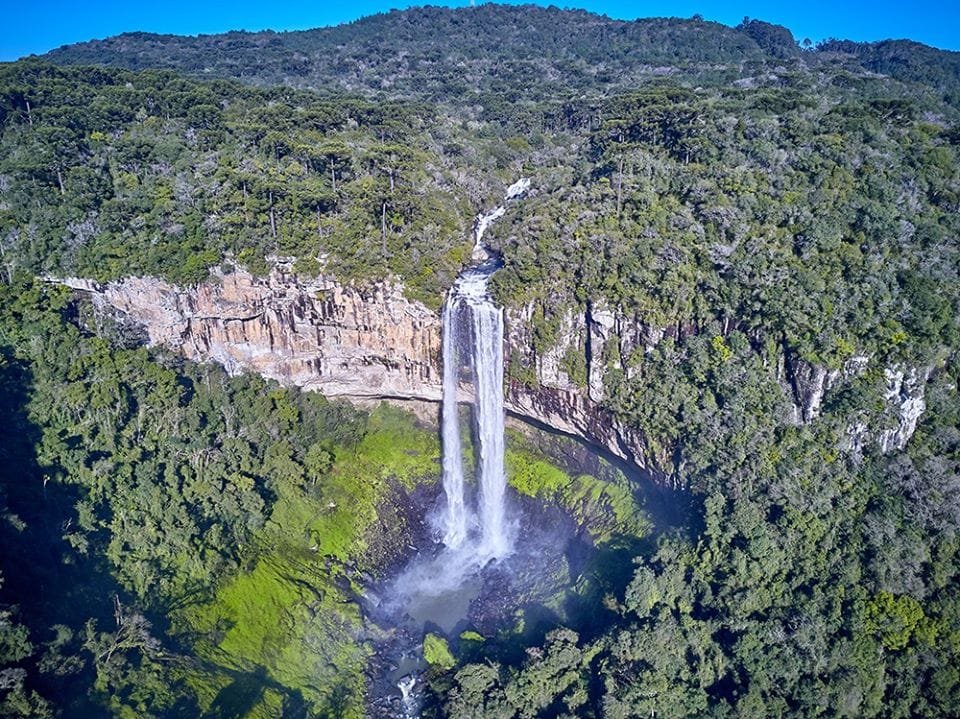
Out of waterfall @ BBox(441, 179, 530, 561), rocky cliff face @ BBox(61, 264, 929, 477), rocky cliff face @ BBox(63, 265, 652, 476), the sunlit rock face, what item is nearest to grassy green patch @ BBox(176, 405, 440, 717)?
waterfall @ BBox(441, 179, 530, 561)

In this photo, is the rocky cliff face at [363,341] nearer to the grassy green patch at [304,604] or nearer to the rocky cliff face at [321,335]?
the rocky cliff face at [321,335]

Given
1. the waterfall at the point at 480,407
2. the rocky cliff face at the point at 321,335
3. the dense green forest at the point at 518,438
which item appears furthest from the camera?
the waterfall at the point at 480,407

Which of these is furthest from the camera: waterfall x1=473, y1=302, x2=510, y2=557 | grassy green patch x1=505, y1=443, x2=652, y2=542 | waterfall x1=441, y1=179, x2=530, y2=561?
waterfall x1=441, y1=179, x2=530, y2=561

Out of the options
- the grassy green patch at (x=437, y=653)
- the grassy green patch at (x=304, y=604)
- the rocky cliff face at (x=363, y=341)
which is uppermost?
the rocky cliff face at (x=363, y=341)

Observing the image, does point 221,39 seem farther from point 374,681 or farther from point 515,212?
point 374,681

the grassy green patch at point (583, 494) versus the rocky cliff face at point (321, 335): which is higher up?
the rocky cliff face at point (321, 335)

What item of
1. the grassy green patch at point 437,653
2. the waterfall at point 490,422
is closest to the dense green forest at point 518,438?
the grassy green patch at point 437,653

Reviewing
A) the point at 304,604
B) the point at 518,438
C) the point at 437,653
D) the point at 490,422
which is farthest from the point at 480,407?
the point at 304,604

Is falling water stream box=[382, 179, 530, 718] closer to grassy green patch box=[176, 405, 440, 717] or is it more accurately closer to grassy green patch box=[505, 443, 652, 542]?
grassy green patch box=[505, 443, 652, 542]
